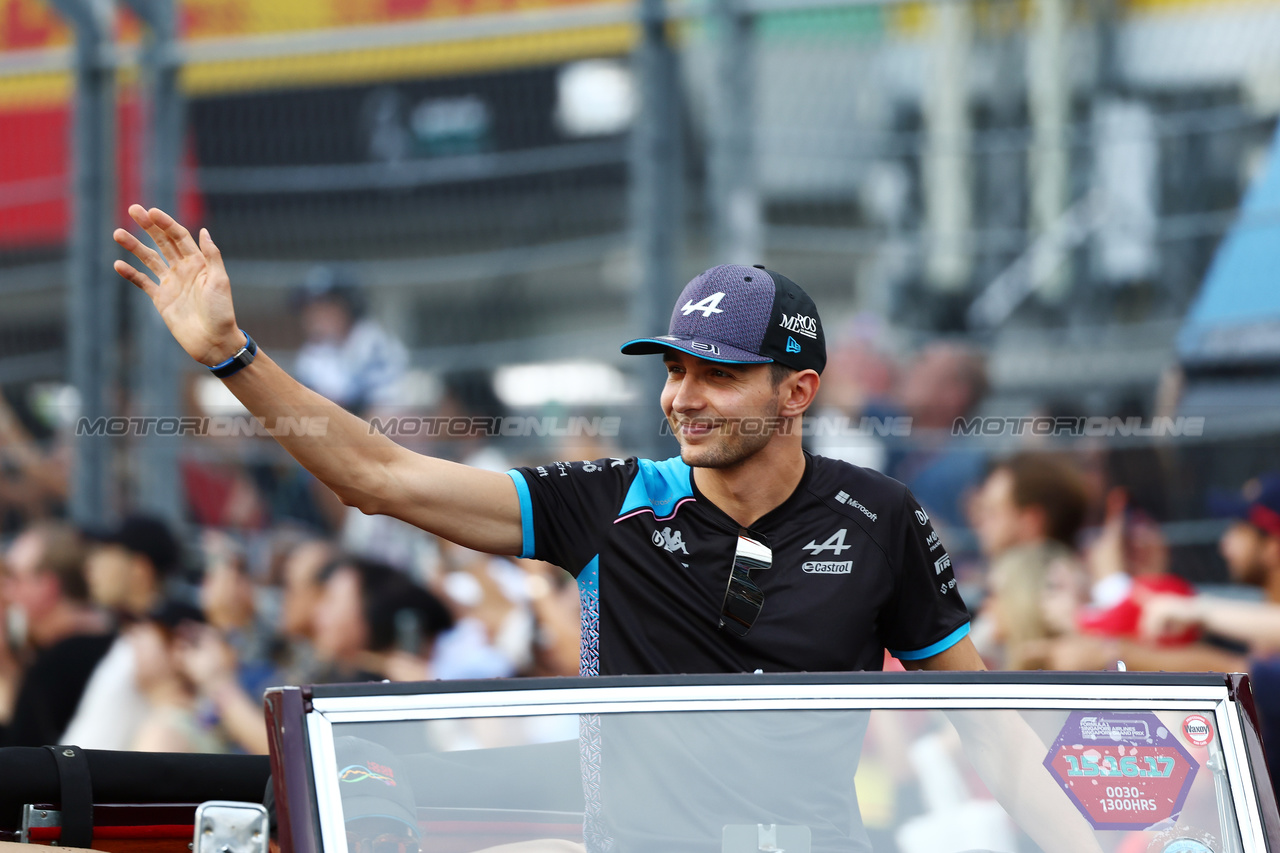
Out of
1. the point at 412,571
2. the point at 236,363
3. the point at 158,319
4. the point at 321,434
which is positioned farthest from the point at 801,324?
the point at 158,319

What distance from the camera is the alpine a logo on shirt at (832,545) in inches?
112

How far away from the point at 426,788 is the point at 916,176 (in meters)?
4.93

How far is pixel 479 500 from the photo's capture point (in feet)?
9.23

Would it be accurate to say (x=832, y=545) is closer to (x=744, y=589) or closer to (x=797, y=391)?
(x=744, y=589)

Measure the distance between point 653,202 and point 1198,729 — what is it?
4553mm

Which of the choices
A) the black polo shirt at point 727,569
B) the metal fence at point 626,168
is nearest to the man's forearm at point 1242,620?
the metal fence at point 626,168

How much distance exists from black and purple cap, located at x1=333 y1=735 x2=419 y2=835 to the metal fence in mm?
4285

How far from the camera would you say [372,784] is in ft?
6.13

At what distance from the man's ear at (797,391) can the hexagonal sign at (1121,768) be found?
101cm

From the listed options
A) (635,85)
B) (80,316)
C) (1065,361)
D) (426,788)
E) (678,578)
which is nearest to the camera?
(426,788)

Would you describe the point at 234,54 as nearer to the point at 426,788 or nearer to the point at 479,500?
the point at 479,500

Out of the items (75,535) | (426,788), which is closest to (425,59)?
(75,535)

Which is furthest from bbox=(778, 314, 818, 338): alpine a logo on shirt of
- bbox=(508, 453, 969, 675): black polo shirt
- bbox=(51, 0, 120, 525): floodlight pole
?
bbox=(51, 0, 120, 525): floodlight pole

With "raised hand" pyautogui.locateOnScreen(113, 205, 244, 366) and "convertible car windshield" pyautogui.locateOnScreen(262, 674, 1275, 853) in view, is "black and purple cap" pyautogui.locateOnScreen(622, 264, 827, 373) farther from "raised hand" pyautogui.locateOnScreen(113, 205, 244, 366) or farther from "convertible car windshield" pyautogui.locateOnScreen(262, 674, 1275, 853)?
"convertible car windshield" pyautogui.locateOnScreen(262, 674, 1275, 853)
